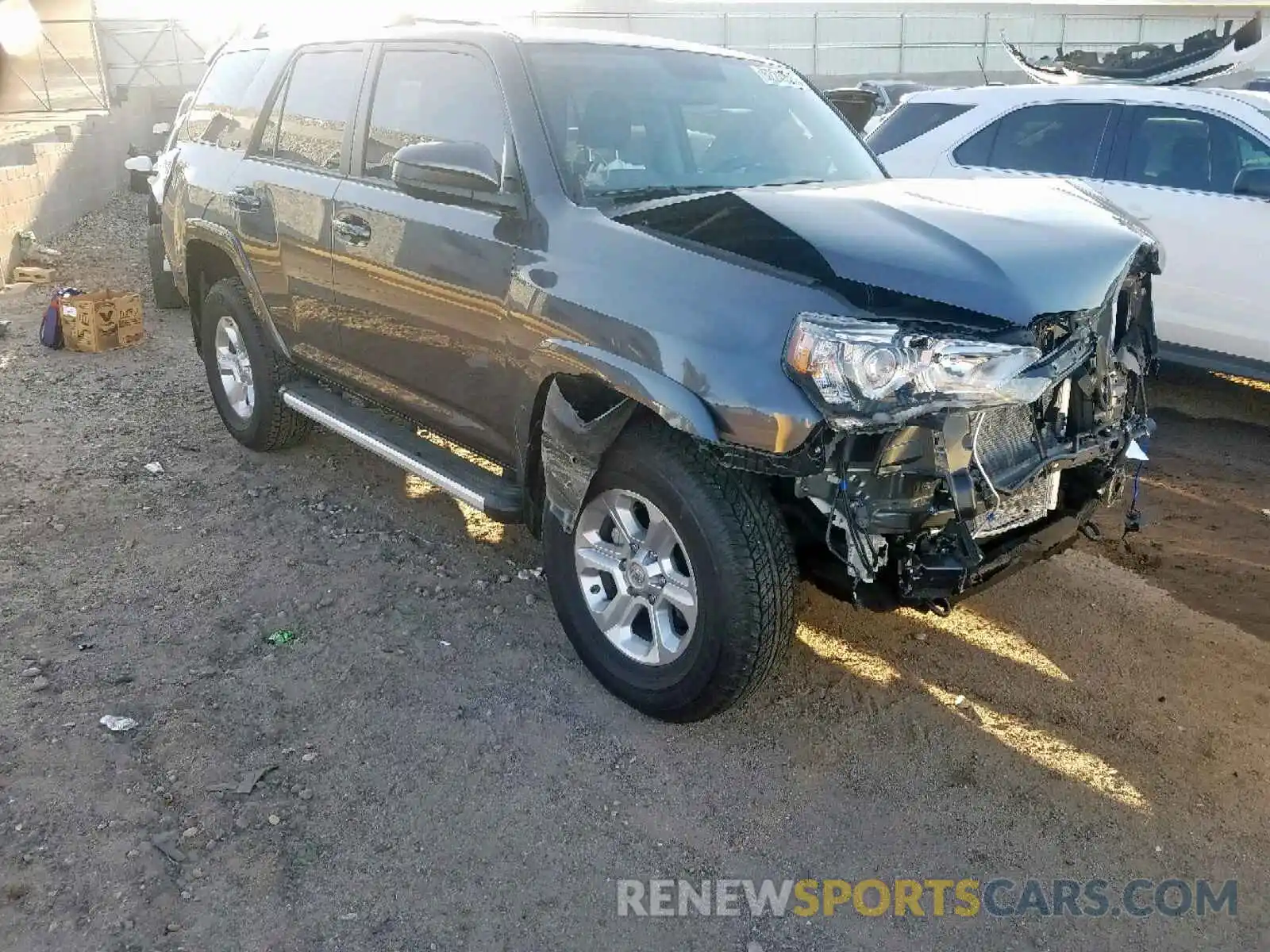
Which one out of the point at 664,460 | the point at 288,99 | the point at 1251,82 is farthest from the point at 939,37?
the point at 664,460

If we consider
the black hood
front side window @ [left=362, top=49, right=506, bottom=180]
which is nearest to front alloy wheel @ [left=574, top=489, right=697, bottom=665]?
the black hood

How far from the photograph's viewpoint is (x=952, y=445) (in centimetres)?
276

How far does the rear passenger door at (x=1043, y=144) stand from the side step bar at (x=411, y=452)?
14.6 ft

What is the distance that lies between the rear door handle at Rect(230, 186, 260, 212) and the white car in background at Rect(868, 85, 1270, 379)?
3.41 meters

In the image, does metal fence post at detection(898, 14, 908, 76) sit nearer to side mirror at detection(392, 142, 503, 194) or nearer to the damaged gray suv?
the damaged gray suv

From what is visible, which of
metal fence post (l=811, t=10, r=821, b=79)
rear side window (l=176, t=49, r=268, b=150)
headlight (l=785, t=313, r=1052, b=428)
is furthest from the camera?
metal fence post (l=811, t=10, r=821, b=79)

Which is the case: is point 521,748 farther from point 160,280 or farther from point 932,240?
point 160,280

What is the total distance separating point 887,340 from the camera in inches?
104

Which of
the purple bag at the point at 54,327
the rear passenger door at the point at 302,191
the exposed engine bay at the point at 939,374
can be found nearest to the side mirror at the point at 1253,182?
Result: the exposed engine bay at the point at 939,374

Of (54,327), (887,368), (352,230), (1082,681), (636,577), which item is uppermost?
(352,230)

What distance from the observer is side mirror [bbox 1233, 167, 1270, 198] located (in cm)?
598

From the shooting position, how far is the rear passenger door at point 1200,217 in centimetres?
606

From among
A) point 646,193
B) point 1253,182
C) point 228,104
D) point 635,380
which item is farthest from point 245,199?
point 1253,182

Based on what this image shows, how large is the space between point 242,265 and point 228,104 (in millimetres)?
949
